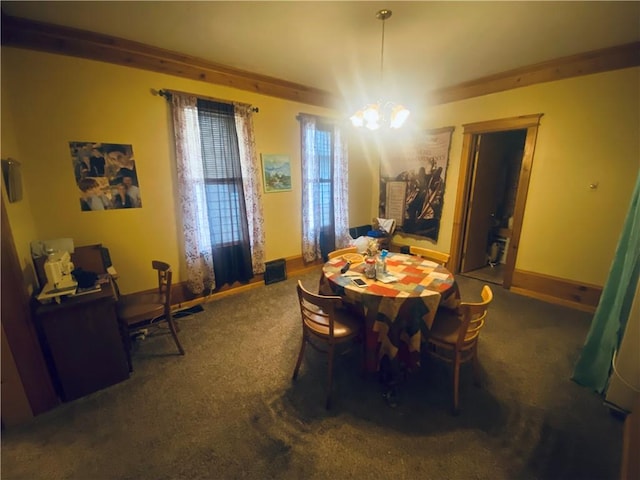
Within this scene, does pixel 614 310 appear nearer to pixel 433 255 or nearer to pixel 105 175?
pixel 433 255

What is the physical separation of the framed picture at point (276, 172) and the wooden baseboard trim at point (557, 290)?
130 inches

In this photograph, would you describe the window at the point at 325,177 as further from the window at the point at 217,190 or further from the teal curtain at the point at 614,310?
the teal curtain at the point at 614,310

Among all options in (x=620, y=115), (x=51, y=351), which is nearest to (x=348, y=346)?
(x=51, y=351)

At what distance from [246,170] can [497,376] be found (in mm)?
3243

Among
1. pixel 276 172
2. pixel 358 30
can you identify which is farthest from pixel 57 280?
pixel 358 30

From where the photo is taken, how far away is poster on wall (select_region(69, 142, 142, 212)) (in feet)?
7.92

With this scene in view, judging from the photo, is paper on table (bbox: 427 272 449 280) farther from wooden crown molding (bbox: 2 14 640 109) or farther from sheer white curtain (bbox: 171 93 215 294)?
wooden crown molding (bbox: 2 14 640 109)

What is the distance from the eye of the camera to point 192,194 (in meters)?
2.92

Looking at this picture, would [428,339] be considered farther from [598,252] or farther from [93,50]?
[93,50]

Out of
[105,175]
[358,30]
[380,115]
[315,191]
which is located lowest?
[315,191]

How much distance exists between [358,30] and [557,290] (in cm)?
358

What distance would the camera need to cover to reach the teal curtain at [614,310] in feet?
5.39

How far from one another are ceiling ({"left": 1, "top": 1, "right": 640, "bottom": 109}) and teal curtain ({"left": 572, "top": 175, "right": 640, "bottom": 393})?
148cm

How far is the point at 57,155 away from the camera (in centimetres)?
231
